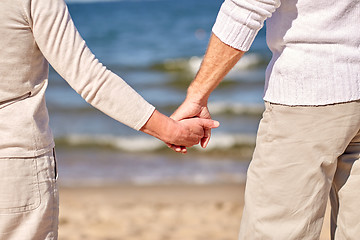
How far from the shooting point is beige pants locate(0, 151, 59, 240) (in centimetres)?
195

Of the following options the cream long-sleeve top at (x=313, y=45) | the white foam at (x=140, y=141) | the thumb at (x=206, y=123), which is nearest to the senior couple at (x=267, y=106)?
the cream long-sleeve top at (x=313, y=45)

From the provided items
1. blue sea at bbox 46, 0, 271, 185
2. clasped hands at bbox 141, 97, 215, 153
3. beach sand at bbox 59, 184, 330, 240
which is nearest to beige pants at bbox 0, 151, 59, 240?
clasped hands at bbox 141, 97, 215, 153

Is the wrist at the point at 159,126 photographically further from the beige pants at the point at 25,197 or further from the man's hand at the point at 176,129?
the beige pants at the point at 25,197

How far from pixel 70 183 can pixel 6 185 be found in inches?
159

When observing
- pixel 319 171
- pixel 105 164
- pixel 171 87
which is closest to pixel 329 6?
pixel 319 171

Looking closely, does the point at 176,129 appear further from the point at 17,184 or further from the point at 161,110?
the point at 161,110

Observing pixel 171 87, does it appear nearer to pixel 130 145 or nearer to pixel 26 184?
pixel 130 145

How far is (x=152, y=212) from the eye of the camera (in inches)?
195

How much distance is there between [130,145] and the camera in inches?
288

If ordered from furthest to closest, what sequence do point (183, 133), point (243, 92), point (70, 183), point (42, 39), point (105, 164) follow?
point (243, 92)
point (105, 164)
point (70, 183)
point (183, 133)
point (42, 39)

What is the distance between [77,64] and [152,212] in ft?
10.4

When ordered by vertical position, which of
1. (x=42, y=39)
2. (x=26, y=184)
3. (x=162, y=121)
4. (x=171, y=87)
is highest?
(x=42, y=39)

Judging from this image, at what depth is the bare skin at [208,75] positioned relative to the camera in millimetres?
2072

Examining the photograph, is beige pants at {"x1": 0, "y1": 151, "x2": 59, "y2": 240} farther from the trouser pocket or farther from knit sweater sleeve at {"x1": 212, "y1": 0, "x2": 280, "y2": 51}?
knit sweater sleeve at {"x1": 212, "y1": 0, "x2": 280, "y2": 51}
